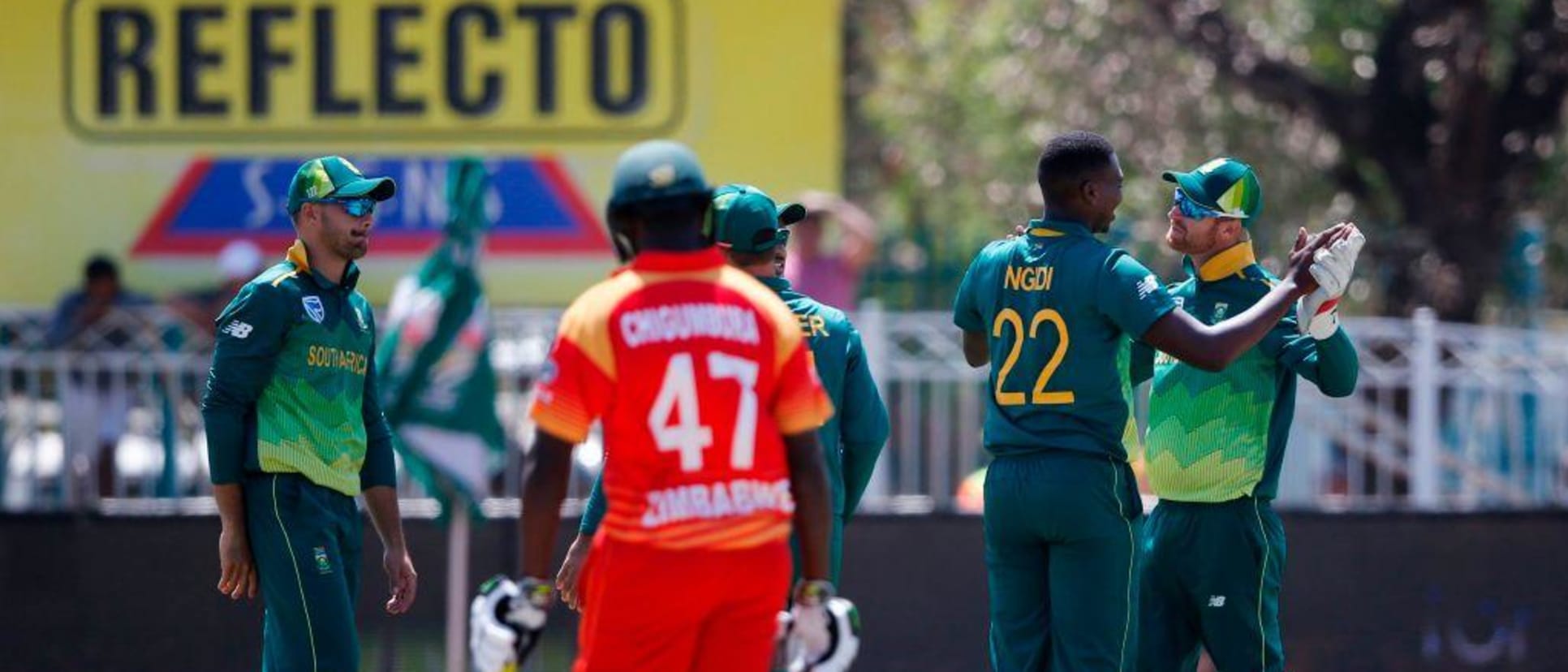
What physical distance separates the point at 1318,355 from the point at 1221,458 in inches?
16.3

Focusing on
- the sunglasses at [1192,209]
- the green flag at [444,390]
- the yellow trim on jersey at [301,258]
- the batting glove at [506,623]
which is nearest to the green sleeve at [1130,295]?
the sunglasses at [1192,209]

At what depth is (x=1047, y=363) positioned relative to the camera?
6812mm

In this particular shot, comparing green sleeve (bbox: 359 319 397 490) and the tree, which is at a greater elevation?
the tree

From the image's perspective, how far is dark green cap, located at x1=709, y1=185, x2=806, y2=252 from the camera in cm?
668

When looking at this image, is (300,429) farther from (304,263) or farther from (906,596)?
(906,596)

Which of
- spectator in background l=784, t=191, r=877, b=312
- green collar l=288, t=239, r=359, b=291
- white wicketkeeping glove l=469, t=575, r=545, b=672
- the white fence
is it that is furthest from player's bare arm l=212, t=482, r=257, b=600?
spectator in background l=784, t=191, r=877, b=312

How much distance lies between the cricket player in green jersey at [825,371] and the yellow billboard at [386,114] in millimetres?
6042

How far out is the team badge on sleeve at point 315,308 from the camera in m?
6.90

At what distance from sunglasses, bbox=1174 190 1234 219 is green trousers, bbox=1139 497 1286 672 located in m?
0.85

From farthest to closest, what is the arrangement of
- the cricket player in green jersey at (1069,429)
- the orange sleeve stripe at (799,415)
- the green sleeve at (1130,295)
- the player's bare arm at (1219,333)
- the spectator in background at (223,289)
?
the spectator in background at (223,289) < the cricket player in green jersey at (1069,429) < the green sleeve at (1130,295) < the player's bare arm at (1219,333) < the orange sleeve stripe at (799,415)

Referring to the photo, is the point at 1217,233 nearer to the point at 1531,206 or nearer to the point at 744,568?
the point at 744,568

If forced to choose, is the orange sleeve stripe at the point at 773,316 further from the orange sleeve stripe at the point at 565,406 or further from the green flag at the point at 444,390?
the green flag at the point at 444,390

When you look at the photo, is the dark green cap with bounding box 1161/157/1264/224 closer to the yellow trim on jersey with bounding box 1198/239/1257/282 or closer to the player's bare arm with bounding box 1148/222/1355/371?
the yellow trim on jersey with bounding box 1198/239/1257/282

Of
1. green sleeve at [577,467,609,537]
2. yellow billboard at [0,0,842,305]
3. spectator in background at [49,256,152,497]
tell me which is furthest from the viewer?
yellow billboard at [0,0,842,305]
